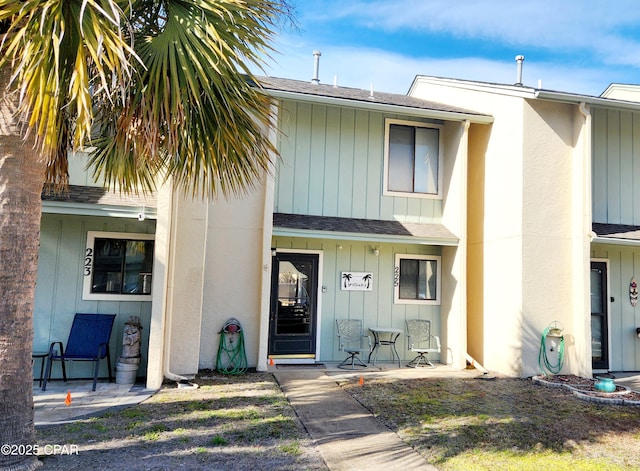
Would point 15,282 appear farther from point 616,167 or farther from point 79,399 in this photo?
point 616,167

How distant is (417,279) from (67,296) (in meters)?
6.49

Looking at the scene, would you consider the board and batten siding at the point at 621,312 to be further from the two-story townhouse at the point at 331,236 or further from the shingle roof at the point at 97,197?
the shingle roof at the point at 97,197

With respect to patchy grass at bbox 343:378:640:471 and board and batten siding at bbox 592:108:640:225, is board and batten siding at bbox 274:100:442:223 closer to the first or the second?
board and batten siding at bbox 592:108:640:225

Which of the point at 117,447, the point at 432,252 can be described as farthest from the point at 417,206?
the point at 117,447

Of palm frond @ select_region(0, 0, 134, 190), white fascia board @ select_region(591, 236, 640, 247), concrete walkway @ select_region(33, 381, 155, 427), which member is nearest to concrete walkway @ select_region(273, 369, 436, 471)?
concrete walkway @ select_region(33, 381, 155, 427)

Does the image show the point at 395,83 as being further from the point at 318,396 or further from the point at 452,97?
the point at 318,396

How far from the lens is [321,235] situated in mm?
8633

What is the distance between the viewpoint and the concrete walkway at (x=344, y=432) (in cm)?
448

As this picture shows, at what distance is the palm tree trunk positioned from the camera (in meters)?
3.76

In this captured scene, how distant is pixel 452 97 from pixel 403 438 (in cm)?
819

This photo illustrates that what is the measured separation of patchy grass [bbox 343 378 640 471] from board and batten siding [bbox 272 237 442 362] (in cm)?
170

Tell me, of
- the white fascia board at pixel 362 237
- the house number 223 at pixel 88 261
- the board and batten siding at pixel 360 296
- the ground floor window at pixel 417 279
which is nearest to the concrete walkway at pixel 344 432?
the board and batten siding at pixel 360 296

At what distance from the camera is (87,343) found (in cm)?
712

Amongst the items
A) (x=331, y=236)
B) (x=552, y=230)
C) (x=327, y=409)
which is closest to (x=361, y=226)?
(x=331, y=236)
